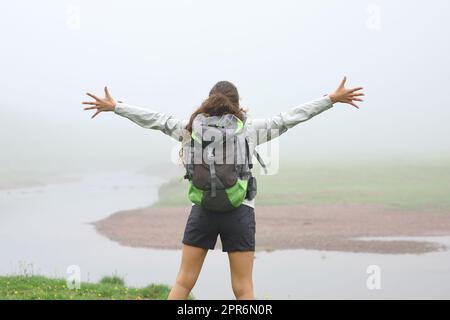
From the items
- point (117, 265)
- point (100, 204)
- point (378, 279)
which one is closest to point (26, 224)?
point (100, 204)

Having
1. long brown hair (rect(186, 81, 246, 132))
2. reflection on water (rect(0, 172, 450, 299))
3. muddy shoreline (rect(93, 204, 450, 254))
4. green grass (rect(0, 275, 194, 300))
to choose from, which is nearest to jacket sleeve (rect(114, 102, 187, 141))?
long brown hair (rect(186, 81, 246, 132))

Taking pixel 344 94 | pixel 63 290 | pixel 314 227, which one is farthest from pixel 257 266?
pixel 344 94

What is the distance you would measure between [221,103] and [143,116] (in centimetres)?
89

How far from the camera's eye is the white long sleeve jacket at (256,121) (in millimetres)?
6087

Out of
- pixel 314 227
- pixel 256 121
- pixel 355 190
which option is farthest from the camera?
pixel 355 190

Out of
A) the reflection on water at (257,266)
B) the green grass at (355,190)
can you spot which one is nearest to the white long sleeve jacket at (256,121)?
the reflection on water at (257,266)

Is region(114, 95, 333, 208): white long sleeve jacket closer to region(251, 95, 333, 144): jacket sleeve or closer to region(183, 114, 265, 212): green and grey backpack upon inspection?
region(251, 95, 333, 144): jacket sleeve

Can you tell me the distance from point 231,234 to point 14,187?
77094 millimetres

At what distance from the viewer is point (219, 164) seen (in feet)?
19.0

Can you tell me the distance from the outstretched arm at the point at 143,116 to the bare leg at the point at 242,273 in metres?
1.35

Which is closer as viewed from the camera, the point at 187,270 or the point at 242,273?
the point at 242,273

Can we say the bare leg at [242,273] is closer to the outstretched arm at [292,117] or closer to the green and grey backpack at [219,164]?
the green and grey backpack at [219,164]

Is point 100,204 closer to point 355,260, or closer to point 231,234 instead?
point 355,260

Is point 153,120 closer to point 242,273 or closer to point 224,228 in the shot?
point 224,228
